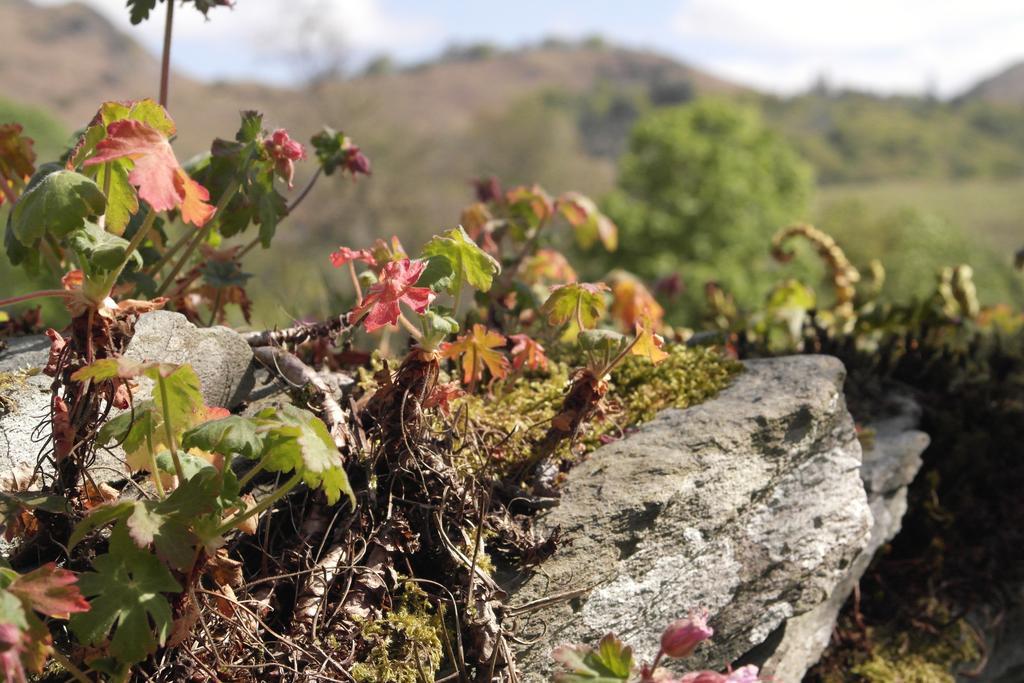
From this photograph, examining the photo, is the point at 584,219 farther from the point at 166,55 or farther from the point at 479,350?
the point at 166,55

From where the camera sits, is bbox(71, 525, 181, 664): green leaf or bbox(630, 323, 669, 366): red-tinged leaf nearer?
bbox(71, 525, 181, 664): green leaf

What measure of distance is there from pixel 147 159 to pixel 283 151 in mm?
518

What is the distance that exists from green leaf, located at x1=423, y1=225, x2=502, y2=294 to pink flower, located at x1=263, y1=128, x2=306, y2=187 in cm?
47

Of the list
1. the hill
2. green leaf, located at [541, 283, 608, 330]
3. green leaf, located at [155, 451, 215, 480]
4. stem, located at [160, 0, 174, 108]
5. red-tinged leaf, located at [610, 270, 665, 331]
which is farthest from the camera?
the hill

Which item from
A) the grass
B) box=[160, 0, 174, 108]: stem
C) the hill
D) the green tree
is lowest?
the grass

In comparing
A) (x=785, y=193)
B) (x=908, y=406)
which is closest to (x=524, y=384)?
(x=908, y=406)

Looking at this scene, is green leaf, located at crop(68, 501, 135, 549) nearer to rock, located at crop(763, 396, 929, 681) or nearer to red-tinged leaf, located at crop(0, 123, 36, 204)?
red-tinged leaf, located at crop(0, 123, 36, 204)

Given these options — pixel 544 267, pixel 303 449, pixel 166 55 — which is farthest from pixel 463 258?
pixel 544 267

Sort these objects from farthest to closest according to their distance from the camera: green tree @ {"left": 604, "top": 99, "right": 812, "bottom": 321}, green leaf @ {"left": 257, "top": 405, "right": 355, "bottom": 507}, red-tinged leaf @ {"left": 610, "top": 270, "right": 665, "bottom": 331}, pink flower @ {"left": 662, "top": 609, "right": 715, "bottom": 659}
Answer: green tree @ {"left": 604, "top": 99, "right": 812, "bottom": 321} → red-tinged leaf @ {"left": 610, "top": 270, "right": 665, "bottom": 331} → pink flower @ {"left": 662, "top": 609, "right": 715, "bottom": 659} → green leaf @ {"left": 257, "top": 405, "right": 355, "bottom": 507}

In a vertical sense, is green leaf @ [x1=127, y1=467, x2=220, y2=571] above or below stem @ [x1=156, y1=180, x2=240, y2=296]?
below

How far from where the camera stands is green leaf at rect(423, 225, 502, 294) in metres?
1.88

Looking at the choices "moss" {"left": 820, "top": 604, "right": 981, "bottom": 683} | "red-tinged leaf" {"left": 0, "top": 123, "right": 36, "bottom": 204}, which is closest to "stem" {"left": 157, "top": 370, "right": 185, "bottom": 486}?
"red-tinged leaf" {"left": 0, "top": 123, "right": 36, "bottom": 204}

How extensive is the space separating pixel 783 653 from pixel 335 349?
170cm

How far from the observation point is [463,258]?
1907 mm
